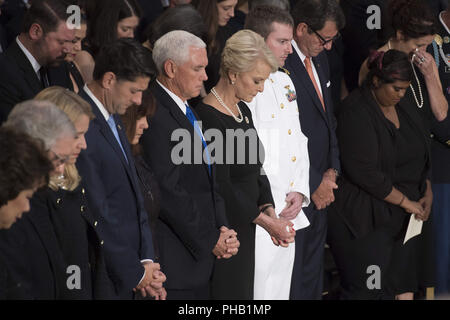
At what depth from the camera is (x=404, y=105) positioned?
5.50 m

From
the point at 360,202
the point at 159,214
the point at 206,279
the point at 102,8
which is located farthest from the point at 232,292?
the point at 102,8

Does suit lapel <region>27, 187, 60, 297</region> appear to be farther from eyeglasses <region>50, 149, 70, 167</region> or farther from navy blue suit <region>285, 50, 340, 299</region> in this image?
navy blue suit <region>285, 50, 340, 299</region>

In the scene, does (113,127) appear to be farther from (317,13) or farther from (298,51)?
(317,13)

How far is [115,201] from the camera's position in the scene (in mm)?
3797

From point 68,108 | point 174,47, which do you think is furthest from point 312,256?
point 68,108

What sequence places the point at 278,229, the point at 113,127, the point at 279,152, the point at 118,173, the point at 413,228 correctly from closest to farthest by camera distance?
the point at 118,173
the point at 113,127
the point at 278,229
the point at 279,152
the point at 413,228

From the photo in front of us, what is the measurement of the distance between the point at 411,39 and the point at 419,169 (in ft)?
2.65

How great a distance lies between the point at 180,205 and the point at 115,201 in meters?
0.41

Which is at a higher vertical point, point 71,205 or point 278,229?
point 71,205

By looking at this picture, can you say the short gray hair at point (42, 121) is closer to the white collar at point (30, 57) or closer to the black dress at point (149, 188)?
the black dress at point (149, 188)

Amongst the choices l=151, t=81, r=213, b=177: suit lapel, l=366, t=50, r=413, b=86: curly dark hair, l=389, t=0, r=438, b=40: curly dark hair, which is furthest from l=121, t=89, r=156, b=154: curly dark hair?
l=389, t=0, r=438, b=40: curly dark hair

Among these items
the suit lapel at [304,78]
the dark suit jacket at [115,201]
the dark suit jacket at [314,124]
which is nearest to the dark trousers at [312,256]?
the dark suit jacket at [314,124]

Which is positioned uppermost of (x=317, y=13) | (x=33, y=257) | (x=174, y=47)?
(x=317, y=13)

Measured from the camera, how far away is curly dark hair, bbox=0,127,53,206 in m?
2.88
